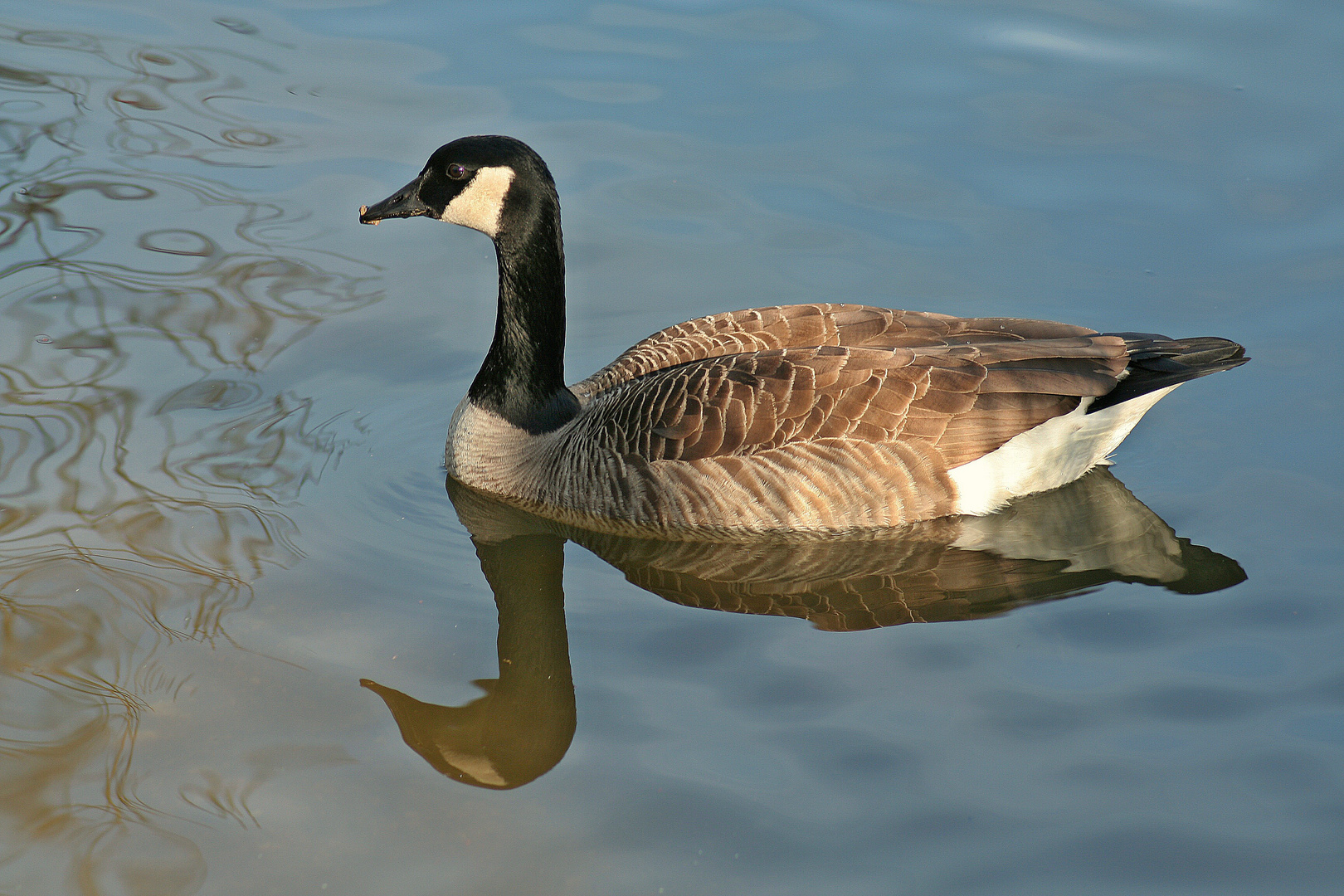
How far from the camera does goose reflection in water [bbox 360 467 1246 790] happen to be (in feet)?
20.6

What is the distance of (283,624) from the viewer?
6539mm

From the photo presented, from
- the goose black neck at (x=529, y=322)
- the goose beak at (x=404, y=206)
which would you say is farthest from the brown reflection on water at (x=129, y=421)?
the goose beak at (x=404, y=206)

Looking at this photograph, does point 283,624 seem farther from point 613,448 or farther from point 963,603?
point 963,603

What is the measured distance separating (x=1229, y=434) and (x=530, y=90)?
6392 millimetres

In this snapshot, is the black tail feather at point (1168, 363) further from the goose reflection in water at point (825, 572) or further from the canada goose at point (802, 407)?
the goose reflection in water at point (825, 572)

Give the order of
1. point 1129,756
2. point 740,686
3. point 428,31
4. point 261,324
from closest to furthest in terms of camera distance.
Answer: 1. point 1129,756
2. point 740,686
3. point 261,324
4. point 428,31

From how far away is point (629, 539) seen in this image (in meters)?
7.49

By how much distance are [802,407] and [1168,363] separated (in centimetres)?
196

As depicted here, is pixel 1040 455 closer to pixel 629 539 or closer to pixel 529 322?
pixel 629 539

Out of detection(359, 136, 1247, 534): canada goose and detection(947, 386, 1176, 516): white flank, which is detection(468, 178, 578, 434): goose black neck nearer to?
detection(359, 136, 1247, 534): canada goose

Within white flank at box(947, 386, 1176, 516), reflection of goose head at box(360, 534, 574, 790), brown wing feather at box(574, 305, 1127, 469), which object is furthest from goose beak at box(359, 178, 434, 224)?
white flank at box(947, 386, 1176, 516)

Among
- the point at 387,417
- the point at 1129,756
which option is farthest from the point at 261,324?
the point at 1129,756

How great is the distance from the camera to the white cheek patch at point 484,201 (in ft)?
23.9

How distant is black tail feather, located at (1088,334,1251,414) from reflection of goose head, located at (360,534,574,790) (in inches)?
124
